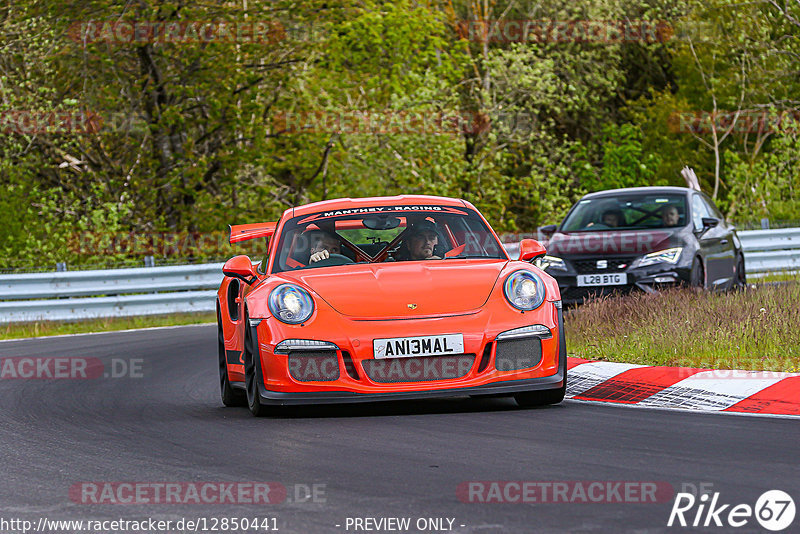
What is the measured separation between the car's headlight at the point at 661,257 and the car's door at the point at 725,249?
1.41 m

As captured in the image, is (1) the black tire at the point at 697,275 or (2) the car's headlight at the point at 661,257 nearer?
(2) the car's headlight at the point at 661,257

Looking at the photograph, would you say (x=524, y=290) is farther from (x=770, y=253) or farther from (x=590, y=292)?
(x=770, y=253)

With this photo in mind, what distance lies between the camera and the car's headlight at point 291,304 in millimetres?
7754

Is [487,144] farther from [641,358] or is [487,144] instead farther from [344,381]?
[344,381]

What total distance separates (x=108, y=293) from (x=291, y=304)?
1244cm

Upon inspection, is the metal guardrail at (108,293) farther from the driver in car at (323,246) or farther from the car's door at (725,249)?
the driver in car at (323,246)

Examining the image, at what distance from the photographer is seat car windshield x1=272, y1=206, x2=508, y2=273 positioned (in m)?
8.83

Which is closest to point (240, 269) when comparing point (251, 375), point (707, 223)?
point (251, 375)

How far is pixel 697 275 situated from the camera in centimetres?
1427

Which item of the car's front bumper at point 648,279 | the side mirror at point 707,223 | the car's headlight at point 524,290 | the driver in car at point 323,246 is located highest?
the driver in car at point 323,246

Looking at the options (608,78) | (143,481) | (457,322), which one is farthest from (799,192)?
(143,481)

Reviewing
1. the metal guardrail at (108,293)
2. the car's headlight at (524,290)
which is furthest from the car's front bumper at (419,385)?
the metal guardrail at (108,293)

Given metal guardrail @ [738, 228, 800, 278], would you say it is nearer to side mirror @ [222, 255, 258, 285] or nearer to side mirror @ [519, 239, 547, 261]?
side mirror @ [519, 239, 547, 261]

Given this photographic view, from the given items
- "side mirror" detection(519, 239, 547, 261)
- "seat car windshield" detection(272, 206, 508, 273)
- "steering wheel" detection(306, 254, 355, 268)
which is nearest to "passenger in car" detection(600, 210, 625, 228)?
"seat car windshield" detection(272, 206, 508, 273)
